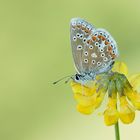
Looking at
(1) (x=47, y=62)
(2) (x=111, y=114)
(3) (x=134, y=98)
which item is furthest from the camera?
(1) (x=47, y=62)

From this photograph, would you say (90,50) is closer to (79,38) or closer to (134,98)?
(79,38)

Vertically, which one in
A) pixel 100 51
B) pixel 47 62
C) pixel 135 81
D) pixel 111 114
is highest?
pixel 47 62

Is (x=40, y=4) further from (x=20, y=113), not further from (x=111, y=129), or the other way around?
(x=111, y=129)

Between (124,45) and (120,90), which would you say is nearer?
(120,90)

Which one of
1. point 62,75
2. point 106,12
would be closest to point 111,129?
point 62,75

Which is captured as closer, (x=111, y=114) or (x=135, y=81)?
(x=111, y=114)

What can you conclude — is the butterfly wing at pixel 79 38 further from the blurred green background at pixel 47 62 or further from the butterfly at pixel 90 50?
the blurred green background at pixel 47 62

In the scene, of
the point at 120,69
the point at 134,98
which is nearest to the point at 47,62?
the point at 120,69
